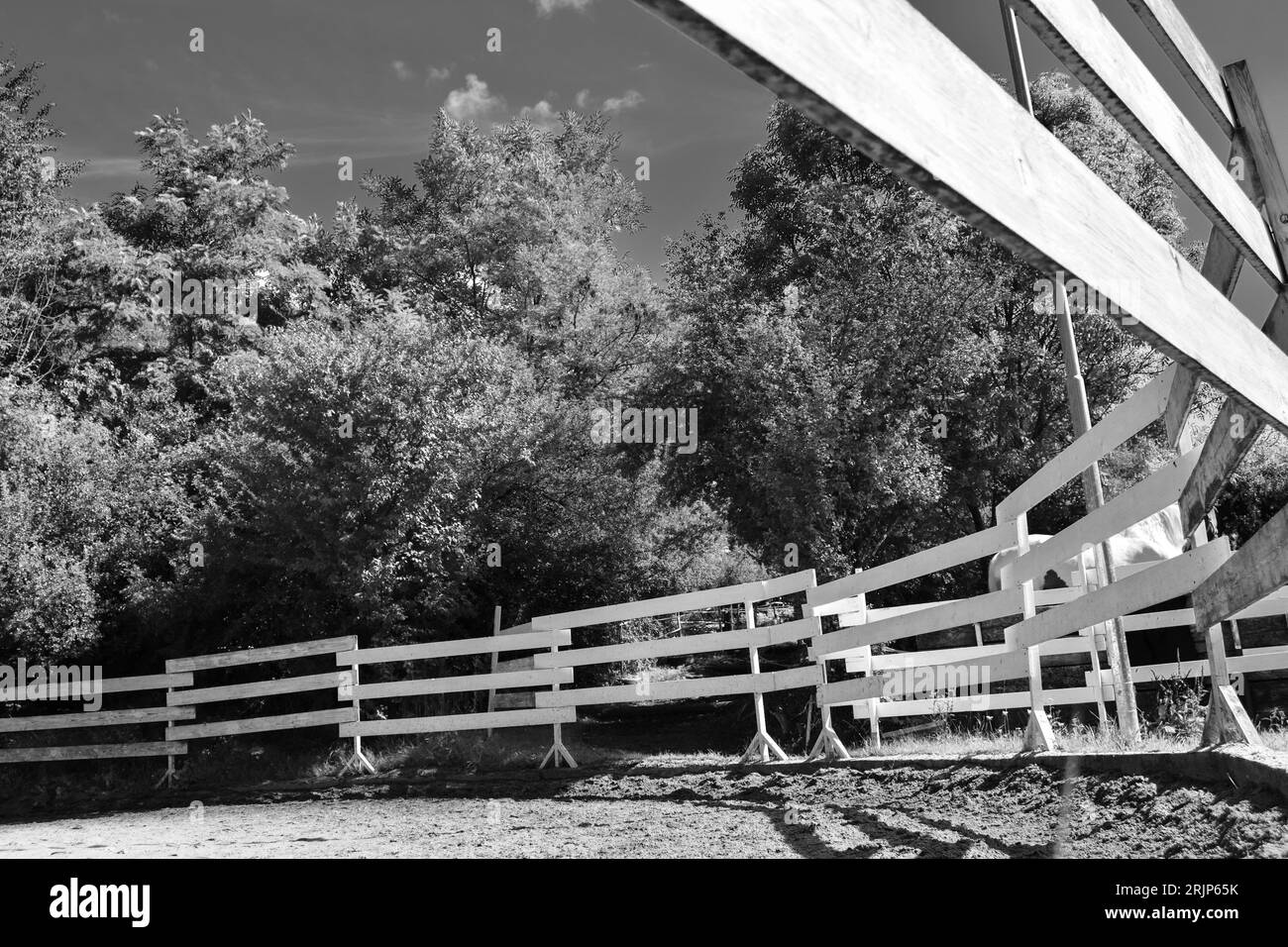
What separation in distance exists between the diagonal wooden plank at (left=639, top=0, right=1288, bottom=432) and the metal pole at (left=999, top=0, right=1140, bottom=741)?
3.75m

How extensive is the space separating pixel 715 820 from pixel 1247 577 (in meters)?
4.02

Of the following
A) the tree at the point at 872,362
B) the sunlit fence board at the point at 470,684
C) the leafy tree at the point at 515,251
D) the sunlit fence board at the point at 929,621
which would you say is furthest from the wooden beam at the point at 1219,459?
the leafy tree at the point at 515,251

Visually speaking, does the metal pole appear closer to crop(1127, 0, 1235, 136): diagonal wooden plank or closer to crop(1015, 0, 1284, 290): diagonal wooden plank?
crop(1127, 0, 1235, 136): diagonal wooden plank

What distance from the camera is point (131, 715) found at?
42.0 ft

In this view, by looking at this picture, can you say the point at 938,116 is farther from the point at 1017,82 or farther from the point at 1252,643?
the point at 1252,643

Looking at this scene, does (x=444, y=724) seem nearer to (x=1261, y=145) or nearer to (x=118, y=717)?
(x=118, y=717)

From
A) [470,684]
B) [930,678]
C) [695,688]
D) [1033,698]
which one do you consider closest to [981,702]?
[930,678]

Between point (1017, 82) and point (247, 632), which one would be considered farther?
point (247, 632)

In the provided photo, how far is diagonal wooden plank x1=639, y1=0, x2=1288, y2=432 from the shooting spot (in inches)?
49.2

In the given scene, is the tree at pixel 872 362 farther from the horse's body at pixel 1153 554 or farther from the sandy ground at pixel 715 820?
the sandy ground at pixel 715 820

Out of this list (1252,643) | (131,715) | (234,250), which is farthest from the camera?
(234,250)

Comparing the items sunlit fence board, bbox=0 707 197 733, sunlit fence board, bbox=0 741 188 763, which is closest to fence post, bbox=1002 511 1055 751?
sunlit fence board, bbox=0 707 197 733
